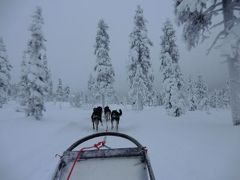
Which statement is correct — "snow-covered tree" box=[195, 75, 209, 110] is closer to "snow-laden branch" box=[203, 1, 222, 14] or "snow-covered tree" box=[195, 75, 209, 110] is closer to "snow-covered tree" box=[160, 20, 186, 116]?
"snow-covered tree" box=[160, 20, 186, 116]

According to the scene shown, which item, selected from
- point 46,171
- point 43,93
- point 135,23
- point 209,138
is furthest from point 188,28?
point 135,23

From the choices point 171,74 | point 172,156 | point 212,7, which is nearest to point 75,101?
point 171,74

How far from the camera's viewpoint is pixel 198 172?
7531 mm

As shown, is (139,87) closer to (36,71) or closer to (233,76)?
(36,71)

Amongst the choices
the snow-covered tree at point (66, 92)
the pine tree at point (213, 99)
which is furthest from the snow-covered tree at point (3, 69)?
the pine tree at point (213, 99)

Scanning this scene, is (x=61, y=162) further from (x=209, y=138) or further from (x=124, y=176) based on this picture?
(x=209, y=138)

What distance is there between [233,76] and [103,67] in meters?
27.2

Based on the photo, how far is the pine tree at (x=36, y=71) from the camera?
25891 mm

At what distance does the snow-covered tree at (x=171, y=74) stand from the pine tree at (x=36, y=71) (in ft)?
49.8

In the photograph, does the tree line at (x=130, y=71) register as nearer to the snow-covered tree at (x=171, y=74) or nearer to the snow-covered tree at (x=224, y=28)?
the snow-covered tree at (x=171, y=74)

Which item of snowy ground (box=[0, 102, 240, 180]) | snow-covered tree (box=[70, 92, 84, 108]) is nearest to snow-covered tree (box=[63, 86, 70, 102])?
snow-covered tree (box=[70, 92, 84, 108])

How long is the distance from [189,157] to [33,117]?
20.8 meters

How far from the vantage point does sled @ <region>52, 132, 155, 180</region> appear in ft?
16.6

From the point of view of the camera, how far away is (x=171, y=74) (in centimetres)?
3219
